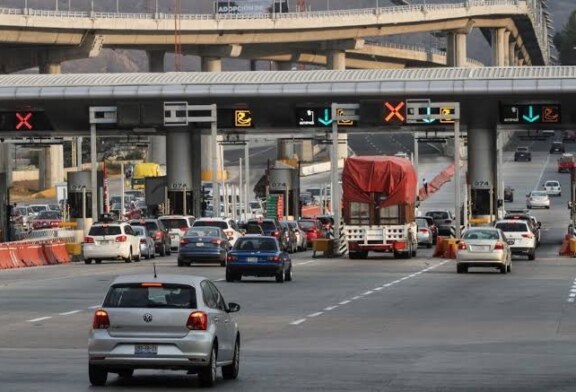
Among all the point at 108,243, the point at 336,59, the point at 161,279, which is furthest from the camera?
the point at 336,59

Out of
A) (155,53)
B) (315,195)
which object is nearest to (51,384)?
(315,195)

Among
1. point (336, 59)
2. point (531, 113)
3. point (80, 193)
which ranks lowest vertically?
point (80, 193)

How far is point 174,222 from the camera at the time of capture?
71.6 metres

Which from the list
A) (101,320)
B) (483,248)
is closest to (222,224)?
(483,248)

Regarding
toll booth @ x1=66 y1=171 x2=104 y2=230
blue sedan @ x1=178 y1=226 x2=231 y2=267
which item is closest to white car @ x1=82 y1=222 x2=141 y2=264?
blue sedan @ x1=178 y1=226 x2=231 y2=267

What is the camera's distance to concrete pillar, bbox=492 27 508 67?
179000 millimetres

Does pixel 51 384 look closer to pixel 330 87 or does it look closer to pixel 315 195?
pixel 330 87

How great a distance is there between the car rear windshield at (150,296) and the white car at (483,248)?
101 ft

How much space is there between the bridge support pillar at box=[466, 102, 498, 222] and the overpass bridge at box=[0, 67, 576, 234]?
0.04 meters

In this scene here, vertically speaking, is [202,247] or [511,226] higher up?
[511,226]

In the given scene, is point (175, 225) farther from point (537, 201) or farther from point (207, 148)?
point (207, 148)

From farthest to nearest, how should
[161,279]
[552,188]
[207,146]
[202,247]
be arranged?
[207,146]
[552,188]
[202,247]
[161,279]

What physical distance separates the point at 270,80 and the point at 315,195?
56.2 meters

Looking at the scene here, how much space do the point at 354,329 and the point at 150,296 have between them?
1049 centimetres
